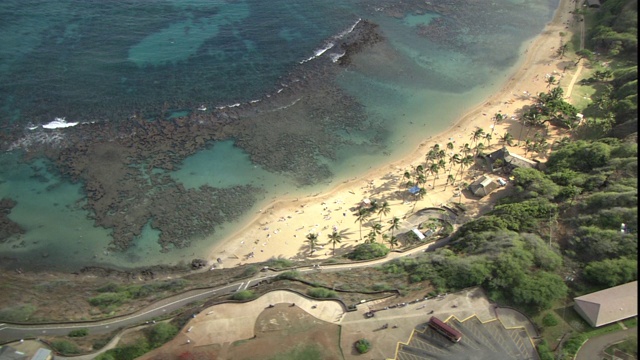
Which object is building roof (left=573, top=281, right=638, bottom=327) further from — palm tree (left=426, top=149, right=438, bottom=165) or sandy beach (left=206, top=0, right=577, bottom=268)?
palm tree (left=426, top=149, right=438, bottom=165)

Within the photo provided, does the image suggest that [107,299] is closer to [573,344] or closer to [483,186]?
[573,344]

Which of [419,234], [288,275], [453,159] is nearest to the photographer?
[288,275]

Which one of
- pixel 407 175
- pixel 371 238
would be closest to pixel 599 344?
pixel 371 238

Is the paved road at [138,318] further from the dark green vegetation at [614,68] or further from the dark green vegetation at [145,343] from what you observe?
the dark green vegetation at [614,68]

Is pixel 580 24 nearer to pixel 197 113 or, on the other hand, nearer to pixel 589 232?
pixel 589 232

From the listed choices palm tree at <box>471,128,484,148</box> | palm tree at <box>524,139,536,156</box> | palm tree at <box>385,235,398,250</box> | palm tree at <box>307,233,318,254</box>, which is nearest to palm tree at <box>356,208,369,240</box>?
palm tree at <box>385,235,398,250</box>
